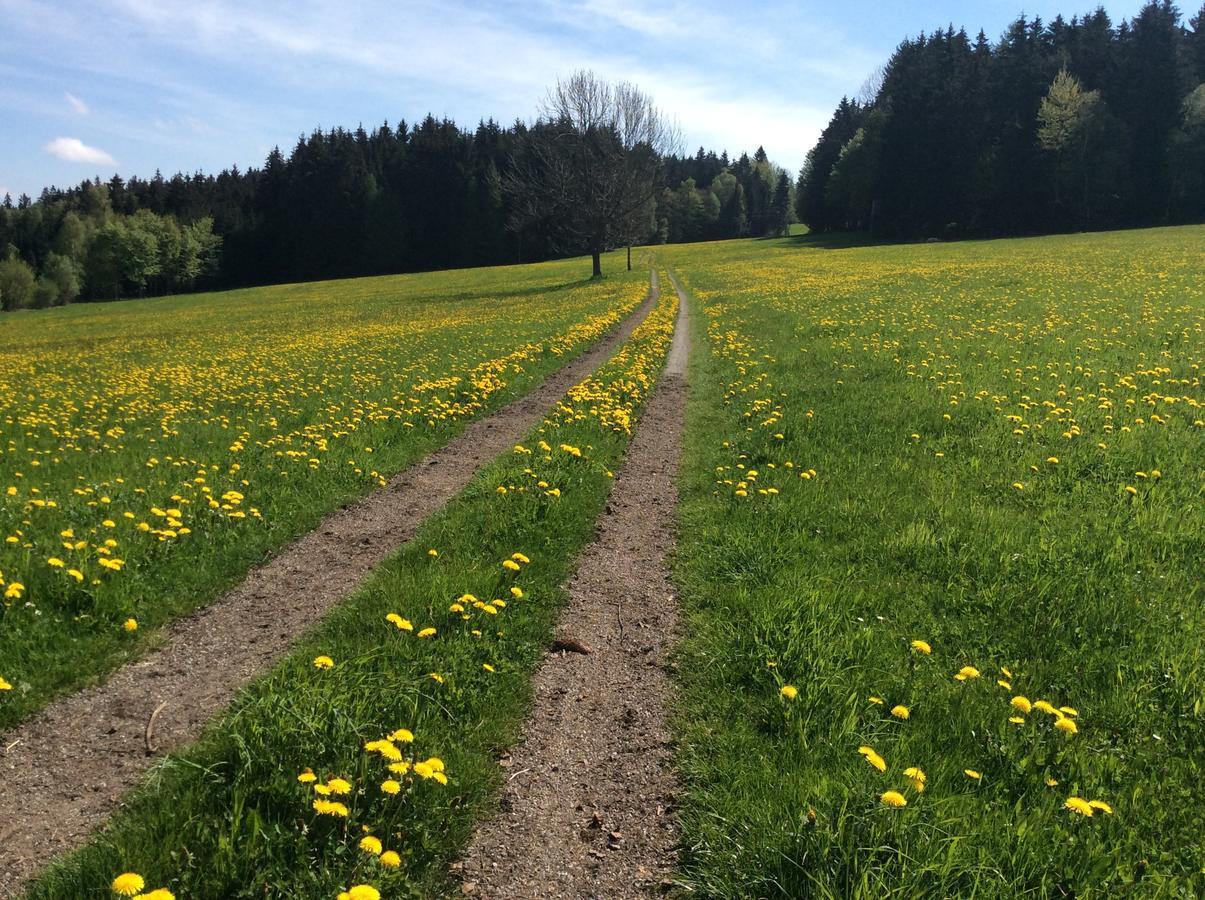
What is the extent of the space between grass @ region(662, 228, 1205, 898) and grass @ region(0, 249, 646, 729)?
4175 mm

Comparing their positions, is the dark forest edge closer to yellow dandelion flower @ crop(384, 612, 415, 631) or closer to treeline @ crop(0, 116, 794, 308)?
treeline @ crop(0, 116, 794, 308)

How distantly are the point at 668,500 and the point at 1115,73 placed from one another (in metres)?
86.4

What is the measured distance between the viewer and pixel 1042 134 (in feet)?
206

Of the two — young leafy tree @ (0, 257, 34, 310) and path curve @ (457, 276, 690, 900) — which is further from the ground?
young leafy tree @ (0, 257, 34, 310)

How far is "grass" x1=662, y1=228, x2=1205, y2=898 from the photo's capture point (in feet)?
9.61

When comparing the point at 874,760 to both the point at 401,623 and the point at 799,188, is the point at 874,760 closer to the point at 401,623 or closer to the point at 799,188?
the point at 401,623

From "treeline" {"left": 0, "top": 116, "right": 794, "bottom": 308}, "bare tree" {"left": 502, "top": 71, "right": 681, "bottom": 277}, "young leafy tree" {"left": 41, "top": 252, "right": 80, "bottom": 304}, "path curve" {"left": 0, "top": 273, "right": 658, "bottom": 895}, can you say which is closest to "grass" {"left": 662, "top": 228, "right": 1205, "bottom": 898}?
"path curve" {"left": 0, "top": 273, "right": 658, "bottom": 895}

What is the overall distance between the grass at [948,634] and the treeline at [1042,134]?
67798 mm

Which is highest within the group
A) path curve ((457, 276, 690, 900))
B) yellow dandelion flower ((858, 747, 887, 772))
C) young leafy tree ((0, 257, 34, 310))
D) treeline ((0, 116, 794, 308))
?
treeline ((0, 116, 794, 308))

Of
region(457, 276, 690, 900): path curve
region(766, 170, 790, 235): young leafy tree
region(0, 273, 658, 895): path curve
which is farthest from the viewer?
region(766, 170, 790, 235): young leafy tree

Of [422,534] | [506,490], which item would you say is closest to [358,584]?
[422,534]

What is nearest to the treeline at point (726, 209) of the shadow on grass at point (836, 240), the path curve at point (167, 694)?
the shadow on grass at point (836, 240)

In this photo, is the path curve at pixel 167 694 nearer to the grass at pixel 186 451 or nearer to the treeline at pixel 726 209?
the grass at pixel 186 451

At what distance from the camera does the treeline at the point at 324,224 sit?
8875 cm
